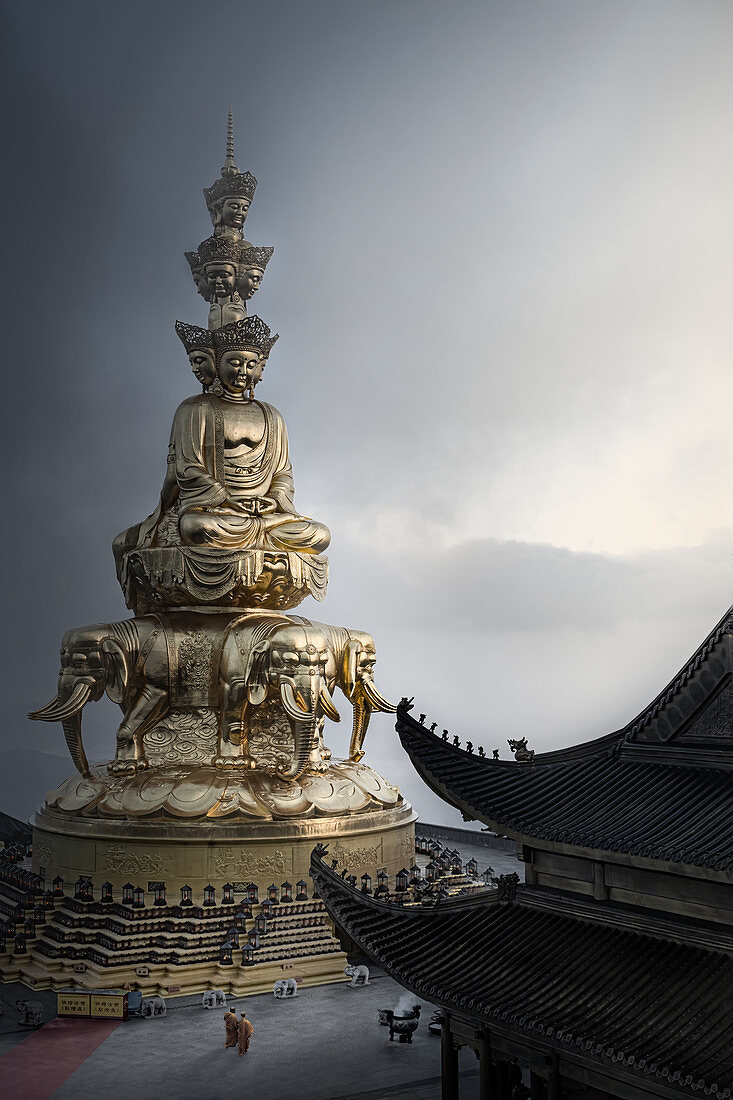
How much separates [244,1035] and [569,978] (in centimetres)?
474

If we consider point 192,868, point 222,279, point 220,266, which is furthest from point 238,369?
point 192,868

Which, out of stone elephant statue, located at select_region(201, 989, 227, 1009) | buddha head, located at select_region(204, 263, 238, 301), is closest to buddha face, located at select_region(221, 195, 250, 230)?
buddha head, located at select_region(204, 263, 238, 301)

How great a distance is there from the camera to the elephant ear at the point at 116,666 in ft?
55.0

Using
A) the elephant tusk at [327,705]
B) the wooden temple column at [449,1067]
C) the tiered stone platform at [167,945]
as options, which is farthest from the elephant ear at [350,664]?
the wooden temple column at [449,1067]

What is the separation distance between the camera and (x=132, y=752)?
1641cm

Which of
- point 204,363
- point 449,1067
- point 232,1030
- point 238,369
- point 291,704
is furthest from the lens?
point 204,363

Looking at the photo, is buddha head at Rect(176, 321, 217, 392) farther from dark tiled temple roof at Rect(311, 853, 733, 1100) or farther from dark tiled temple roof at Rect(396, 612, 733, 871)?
dark tiled temple roof at Rect(311, 853, 733, 1100)

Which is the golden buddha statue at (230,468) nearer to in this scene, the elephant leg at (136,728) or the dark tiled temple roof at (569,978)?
the elephant leg at (136,728)

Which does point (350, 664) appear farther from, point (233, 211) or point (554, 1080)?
point (554, 1080)

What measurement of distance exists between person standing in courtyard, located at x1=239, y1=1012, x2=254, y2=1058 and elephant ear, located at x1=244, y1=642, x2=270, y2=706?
241 inches

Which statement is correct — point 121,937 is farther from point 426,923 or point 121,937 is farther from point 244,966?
point 426,923

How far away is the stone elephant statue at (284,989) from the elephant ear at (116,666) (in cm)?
564

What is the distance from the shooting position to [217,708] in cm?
1700

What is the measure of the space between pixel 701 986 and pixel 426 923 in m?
2.74
